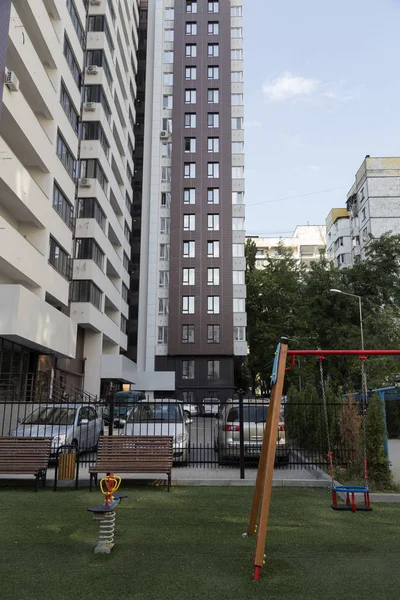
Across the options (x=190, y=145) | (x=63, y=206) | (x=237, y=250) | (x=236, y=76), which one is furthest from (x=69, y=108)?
(x=236, y=76)

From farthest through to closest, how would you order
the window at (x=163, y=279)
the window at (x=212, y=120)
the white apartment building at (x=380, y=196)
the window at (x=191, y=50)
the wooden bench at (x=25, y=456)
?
the white apartment building at (x=380, y=196) → the window at (x=191, y=50) → the window at (x=212, y=120) → the window at (x=163, y=279) → the wooden bench at (x=25, y=456)

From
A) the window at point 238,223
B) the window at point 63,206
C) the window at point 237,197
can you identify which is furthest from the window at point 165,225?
the window at point 63,206

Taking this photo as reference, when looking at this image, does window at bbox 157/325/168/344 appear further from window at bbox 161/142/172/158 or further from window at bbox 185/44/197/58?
window at bbox 185/44/197/58

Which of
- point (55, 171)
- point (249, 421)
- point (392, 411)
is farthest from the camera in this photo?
point (55, 171)

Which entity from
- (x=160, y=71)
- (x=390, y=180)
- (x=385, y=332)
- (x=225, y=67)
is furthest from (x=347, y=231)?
(x=385, y=332)

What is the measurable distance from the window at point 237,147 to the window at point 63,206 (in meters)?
27.0

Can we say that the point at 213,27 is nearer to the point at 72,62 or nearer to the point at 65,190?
the point at 72,62

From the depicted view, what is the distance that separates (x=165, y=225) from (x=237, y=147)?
11428 millimetres

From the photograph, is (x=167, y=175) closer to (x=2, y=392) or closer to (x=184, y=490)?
(x=2, y=392)

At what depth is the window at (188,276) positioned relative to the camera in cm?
5106

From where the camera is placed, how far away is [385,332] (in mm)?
30422

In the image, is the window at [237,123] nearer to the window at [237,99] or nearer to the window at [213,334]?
the window at [237,99]

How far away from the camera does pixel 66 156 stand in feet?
100

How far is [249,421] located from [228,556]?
22.8ft
